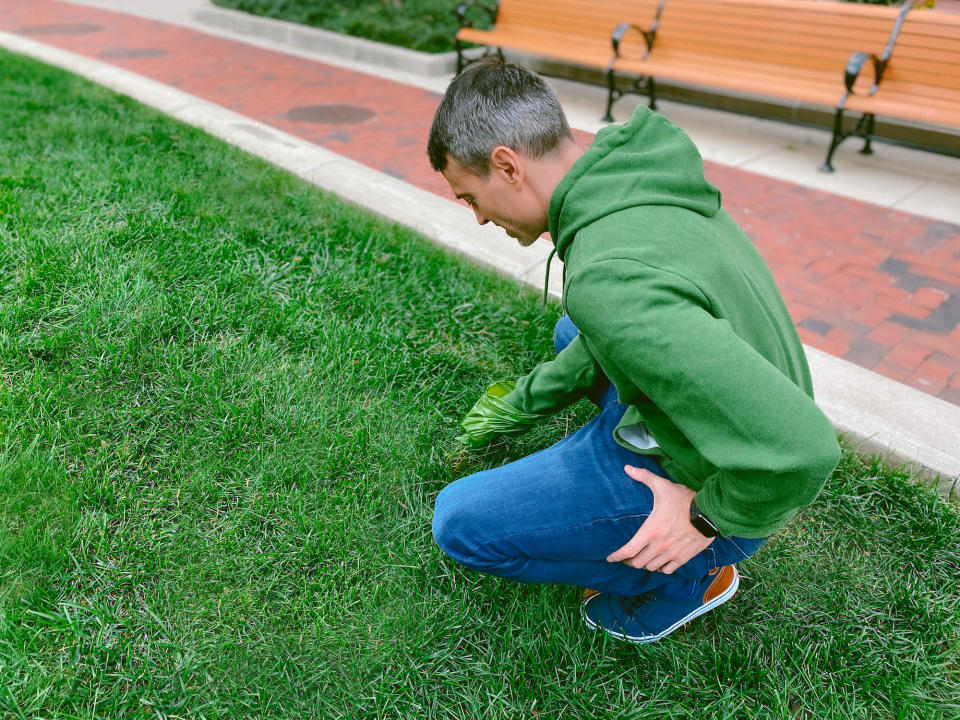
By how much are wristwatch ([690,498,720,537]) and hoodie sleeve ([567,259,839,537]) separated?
0.22 m

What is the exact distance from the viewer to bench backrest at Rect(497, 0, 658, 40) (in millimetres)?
6270

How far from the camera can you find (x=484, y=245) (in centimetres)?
380

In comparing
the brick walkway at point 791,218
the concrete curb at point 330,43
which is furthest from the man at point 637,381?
the concrete curb at point 330,43

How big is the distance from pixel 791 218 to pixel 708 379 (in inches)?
144

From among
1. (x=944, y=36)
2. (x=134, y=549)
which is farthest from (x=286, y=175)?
(x=944, y=36)

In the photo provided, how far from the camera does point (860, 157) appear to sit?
546 centimetres

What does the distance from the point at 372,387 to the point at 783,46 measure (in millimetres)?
4398

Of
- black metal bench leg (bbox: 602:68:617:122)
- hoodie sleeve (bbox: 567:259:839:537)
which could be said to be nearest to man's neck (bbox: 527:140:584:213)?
hoodie sleeve (bbox: 567:259:839:537)

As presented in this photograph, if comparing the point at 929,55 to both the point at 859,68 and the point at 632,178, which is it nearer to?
the point at 859,68

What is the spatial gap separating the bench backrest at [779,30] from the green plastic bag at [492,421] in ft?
13.9

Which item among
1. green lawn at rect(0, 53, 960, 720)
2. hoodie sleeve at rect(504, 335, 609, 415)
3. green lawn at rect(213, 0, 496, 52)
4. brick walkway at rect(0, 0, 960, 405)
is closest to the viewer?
green lawn at rect(0, 53, 960, 720)

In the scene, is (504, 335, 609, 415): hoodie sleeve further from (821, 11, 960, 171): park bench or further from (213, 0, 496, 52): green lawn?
(213, 0, 496, 52): green lawn

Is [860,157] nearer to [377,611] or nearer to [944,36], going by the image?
[944,36]

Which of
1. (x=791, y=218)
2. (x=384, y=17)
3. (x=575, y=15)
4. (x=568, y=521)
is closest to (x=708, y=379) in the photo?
(x=568, y=521)
